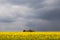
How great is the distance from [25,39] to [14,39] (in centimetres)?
95

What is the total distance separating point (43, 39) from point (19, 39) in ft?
6.38

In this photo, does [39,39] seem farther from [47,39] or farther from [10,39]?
[10,39]

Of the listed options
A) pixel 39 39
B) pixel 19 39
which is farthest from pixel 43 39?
pixel 19 39

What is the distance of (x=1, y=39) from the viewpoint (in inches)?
504

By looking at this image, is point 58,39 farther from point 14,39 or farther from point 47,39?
point 14,39

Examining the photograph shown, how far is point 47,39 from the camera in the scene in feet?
41.2

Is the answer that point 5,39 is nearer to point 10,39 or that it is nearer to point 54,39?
point 10,39

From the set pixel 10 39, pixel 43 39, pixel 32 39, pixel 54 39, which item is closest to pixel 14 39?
pixel 10 39

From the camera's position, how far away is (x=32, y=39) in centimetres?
1227

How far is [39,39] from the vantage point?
1223 cm

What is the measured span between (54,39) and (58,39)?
34 cm

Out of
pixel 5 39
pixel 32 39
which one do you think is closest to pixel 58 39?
pixel 32 39

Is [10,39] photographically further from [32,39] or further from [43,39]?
[43,39]

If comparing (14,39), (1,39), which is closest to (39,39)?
(14,39)
